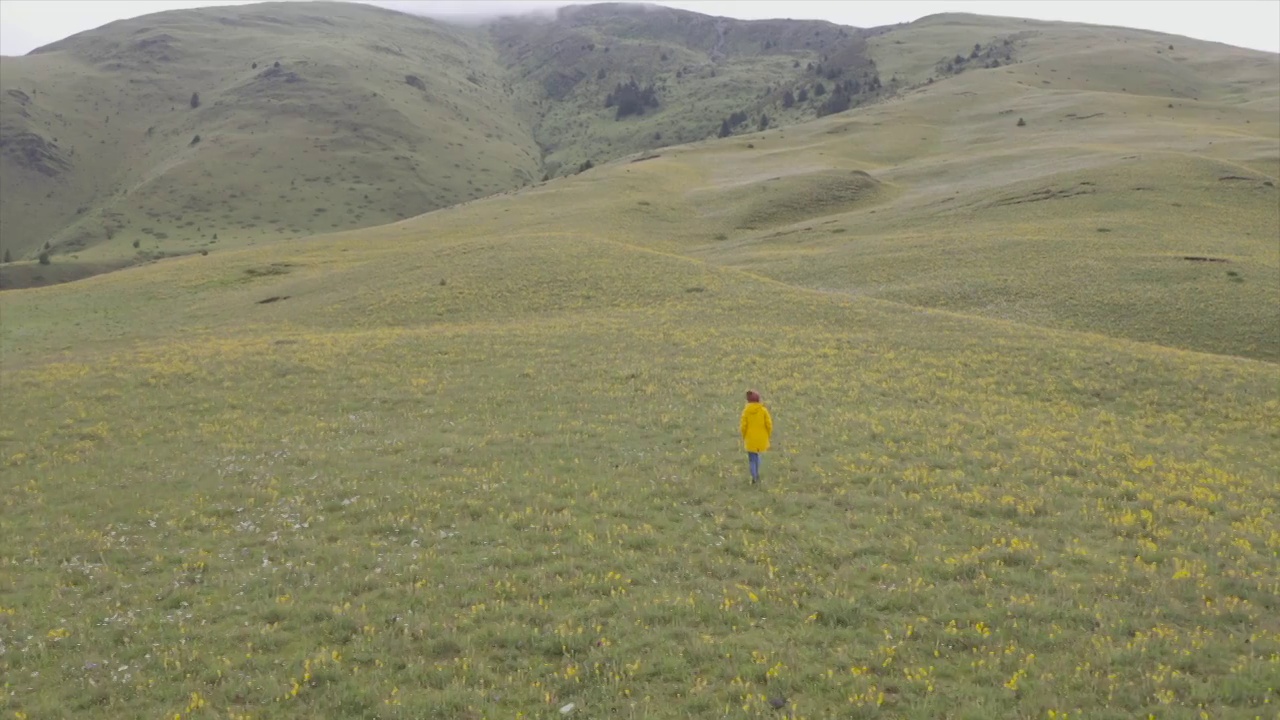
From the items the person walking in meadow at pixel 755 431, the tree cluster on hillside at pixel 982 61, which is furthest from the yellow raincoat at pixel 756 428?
the tree cluster on hillside at pixel 982 61

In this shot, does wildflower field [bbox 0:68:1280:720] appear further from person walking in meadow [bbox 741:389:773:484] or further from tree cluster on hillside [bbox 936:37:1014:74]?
tree cluster on hillside [bbox 936:37:1014:74]

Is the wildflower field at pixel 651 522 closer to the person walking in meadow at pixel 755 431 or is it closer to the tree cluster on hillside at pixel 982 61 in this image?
the person walking in meadow at pixel 755 431

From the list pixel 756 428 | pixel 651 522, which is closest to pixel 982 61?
pixel 756 428

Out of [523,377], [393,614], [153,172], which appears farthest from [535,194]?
[153,172]

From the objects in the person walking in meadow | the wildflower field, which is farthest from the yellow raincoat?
the wildflower field

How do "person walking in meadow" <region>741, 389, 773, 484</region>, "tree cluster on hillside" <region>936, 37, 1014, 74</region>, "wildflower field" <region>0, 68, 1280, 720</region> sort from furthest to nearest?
1. "tree cluster on hillside" <region>936, 37, 1014, 74</region>
2. "person walking in meadow" <region>741, 389, 773, 484</region>
3. "wildflower field" <region>0, 68, 1280, 720</region>

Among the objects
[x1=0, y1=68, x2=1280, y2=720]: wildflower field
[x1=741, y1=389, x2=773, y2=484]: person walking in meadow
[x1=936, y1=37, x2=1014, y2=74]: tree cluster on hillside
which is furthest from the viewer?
[x1=936, y1=37, x2=1014, y2=74]: tree cluster on hillside

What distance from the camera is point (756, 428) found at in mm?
19125

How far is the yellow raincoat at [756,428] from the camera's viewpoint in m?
19.0

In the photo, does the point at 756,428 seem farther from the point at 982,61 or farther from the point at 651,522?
the point at 982,61

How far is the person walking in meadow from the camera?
62.3ft

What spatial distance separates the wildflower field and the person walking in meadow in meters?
0.81

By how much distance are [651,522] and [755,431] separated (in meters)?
3.90

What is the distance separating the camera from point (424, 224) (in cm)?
9044
